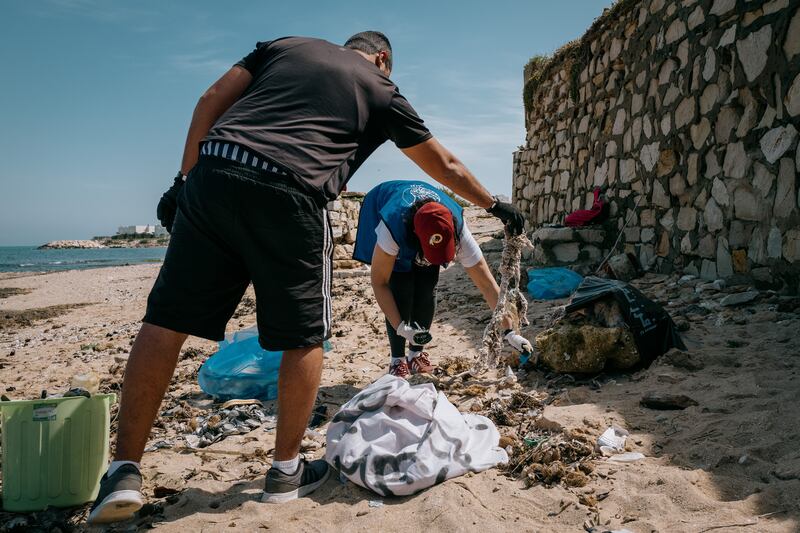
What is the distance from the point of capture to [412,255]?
130 inches

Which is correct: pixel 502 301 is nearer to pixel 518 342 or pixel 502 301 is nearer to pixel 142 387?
pixel 518 342

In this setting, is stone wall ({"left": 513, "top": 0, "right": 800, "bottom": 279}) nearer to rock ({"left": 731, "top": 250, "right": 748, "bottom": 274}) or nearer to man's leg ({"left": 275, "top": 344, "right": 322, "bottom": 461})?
rock ({"left": 731, "top": 250, "right": 748, "bottom": 274})

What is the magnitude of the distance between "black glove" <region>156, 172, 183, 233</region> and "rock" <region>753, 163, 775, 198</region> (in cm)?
385

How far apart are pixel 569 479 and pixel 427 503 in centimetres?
49

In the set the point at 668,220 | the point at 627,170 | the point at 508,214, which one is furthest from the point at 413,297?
the point at 627,170

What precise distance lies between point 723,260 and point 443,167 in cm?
323

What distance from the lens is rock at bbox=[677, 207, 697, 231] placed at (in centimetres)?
475

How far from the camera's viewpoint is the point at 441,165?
7.14 feet

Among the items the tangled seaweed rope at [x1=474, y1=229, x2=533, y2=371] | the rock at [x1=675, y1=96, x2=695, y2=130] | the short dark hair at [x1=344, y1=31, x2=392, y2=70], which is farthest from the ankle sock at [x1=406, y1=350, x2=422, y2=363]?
the rock at [x1=675, y1=96, x2=695, y2=130]

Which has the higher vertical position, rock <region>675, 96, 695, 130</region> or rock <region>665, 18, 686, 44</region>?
rock <region>665, 18, 686, 44</region>

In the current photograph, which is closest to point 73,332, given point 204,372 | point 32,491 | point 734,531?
point 204,372

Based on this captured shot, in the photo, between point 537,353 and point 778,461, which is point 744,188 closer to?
point 537,353

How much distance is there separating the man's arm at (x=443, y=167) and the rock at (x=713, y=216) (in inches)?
120

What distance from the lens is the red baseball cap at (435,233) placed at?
2926mm
